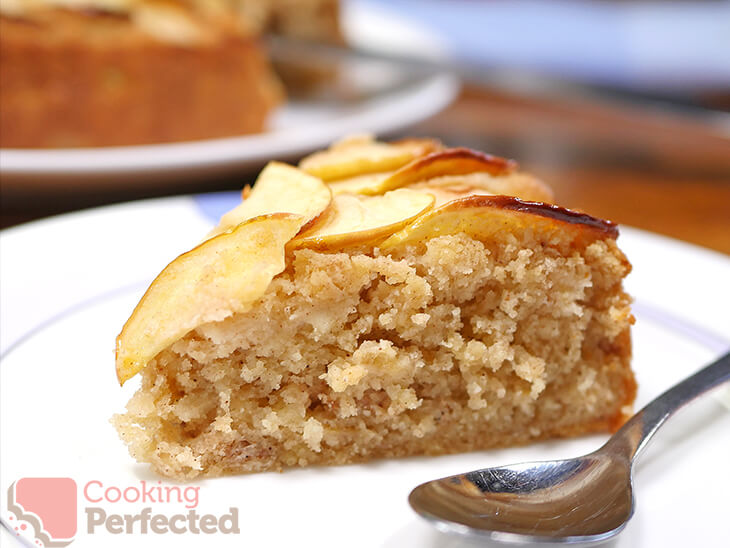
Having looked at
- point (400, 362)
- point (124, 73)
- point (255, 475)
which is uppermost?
point (124, 73)

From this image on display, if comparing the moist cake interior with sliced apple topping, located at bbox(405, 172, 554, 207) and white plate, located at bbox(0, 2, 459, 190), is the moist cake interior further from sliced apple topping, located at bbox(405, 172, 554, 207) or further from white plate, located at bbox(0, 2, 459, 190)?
white plate, located at bbox(0, 2, 459, 190)

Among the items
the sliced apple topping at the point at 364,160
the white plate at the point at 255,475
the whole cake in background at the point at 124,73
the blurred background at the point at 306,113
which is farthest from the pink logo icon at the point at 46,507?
the whole cake in background at the point at 124,73

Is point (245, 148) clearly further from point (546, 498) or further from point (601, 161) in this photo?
point (546, 498)

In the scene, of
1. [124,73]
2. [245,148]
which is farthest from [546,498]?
[124,73]

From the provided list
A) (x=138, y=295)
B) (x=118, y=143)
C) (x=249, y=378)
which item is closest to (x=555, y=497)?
(x=249, y=378)

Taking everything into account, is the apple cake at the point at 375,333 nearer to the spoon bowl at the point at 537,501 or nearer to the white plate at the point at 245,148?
the spoon bowl at the point at 537,501

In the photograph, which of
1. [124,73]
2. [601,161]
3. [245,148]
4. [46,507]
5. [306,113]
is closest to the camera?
[46,507]

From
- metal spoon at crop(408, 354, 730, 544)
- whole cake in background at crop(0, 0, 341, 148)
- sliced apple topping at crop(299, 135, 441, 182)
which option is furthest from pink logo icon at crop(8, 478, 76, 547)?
whole cake in background at crop(0, 0, 341, 148)
